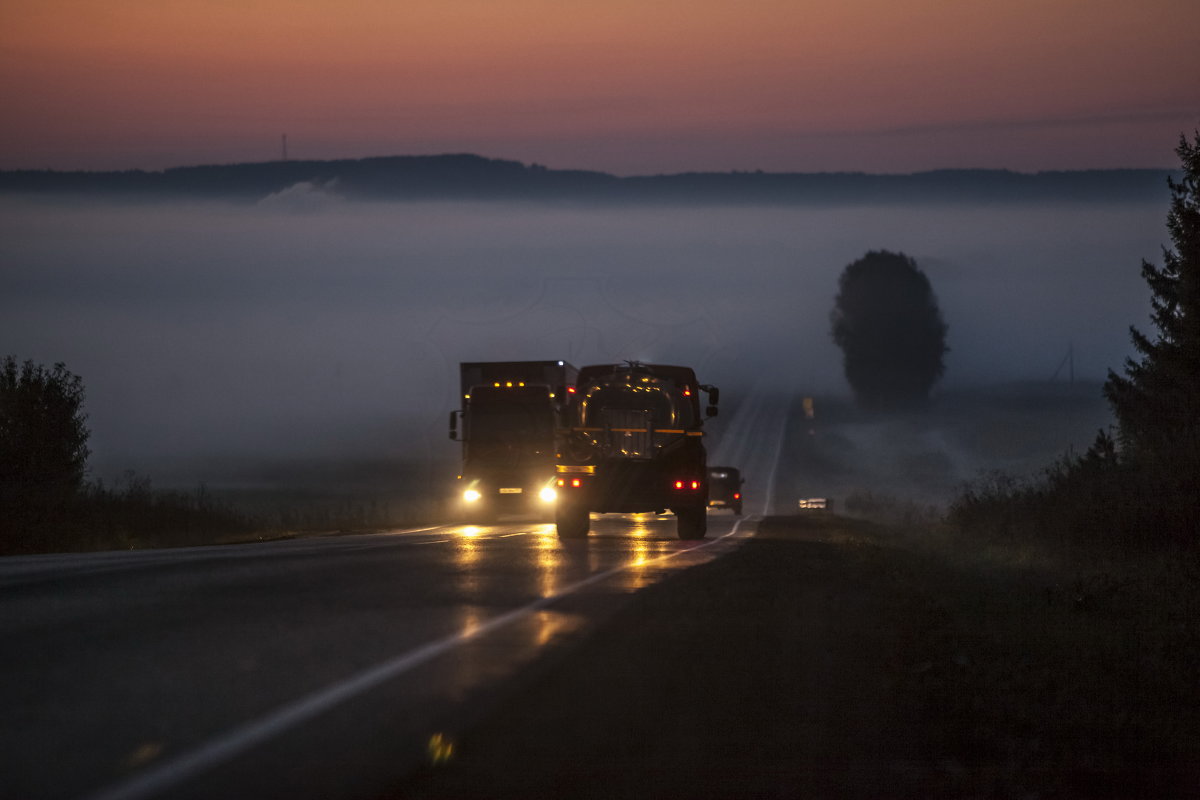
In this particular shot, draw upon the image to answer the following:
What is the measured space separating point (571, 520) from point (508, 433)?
1567cm

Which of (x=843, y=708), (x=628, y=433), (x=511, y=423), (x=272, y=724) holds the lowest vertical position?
(x=843, y=708)

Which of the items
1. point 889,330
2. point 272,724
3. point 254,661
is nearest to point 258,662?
point 254,661

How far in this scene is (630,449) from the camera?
2891cm

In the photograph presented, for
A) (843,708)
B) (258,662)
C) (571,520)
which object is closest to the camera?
(843,708)

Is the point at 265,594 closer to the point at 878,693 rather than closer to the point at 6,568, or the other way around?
the point at 6,568

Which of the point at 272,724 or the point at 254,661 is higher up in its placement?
the point at 254,661

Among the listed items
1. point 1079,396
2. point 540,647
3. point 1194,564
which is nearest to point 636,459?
point 1194,564

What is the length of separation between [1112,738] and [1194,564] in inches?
582

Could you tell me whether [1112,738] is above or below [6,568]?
below

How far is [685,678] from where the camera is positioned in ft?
31.4

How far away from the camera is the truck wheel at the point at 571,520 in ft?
93.8

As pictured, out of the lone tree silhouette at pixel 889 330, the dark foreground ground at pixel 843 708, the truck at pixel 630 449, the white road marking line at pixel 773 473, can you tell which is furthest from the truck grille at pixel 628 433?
the lone tree silhouette at pixel 889 330

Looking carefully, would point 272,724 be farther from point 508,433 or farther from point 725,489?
point 725,489

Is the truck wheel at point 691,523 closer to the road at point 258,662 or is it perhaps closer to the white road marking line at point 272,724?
the road at point 258,662
